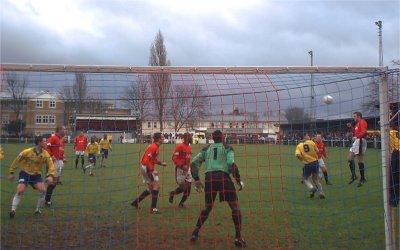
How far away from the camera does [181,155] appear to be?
10.7 meters

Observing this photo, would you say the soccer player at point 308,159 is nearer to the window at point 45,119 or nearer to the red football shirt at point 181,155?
the red football shirt at point 181,155

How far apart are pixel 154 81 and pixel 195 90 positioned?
2.33 ft

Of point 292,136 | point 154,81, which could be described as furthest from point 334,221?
point 154,81

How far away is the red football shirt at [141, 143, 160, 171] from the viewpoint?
10.1m

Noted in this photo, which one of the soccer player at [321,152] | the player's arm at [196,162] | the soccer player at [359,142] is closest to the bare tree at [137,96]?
the player's arm at [196,162]

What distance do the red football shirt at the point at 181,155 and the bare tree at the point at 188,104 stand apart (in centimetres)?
302

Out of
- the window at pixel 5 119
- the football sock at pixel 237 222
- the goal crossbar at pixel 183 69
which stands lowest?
the football sock at pixel 237 222

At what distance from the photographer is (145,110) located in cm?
726

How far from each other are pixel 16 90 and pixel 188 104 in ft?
9.47

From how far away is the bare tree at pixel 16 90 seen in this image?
688cm

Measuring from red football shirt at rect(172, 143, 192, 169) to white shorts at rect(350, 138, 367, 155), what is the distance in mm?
5306

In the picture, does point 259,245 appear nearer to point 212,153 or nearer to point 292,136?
point 212,153

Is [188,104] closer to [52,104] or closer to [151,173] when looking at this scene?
[52,104]

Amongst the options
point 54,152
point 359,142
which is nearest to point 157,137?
point 54,152
